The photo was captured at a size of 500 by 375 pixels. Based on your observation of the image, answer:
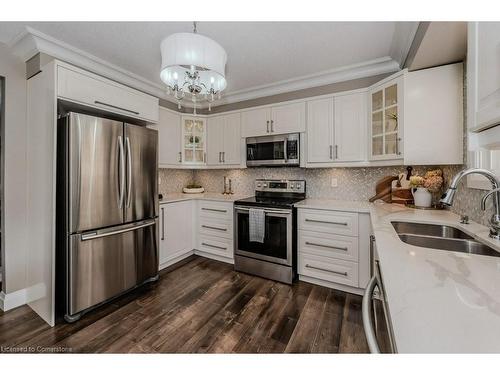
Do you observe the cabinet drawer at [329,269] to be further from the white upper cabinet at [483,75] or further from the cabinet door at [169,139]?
the cabinet door at [169,139]

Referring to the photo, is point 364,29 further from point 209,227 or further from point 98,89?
point 209,227

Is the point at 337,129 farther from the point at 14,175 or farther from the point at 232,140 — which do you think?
the point at 14,175

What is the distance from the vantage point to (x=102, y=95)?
6.67 ft

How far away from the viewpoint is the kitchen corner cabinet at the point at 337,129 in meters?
2.40

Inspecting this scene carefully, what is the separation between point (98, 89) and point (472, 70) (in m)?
2.62

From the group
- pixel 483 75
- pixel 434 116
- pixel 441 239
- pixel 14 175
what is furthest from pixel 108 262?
pixel 434 116

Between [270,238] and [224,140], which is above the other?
[224,140]

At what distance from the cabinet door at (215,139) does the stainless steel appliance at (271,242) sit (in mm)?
994

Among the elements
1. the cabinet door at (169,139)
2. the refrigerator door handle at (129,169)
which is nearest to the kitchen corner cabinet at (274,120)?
the cabinet door at (169,139)

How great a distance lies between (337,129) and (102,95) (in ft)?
8.13

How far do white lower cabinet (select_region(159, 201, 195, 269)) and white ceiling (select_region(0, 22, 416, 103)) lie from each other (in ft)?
5.59

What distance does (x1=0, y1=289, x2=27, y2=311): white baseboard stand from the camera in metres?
1.95

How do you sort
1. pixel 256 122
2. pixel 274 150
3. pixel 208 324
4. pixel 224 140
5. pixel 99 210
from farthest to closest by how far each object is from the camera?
pixel 224 140, pixel 256 122, pixel 274 150, pixel 99 210, pixel 208 324

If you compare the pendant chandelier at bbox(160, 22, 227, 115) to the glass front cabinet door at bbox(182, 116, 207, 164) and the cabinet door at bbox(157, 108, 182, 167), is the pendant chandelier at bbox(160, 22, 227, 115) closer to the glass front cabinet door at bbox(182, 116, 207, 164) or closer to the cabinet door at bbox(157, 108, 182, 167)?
the cabinet door at bbox(157, 108, 182, 167)
